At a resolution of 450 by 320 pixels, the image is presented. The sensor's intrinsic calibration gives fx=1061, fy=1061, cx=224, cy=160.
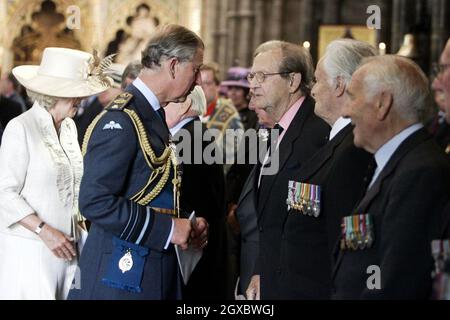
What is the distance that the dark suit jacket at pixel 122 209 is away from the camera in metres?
4.77

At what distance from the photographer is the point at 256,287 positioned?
541 centimetres

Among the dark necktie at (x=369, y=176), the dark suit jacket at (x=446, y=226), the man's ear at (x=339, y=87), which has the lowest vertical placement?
the dark suit jacket at (x=446, y=226)

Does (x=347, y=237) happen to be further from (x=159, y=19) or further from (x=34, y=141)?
(x=159, y=19)

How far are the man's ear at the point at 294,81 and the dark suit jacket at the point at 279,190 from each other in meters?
0.12

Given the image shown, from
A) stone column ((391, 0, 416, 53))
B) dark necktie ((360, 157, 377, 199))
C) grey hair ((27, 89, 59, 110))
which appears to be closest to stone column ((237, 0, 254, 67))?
stone column ((391, 0, 416, 53))

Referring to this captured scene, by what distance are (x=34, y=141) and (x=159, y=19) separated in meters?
25.6

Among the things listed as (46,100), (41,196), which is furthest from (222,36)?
(41,196)

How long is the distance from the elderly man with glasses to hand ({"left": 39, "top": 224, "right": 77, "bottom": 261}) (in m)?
1.10

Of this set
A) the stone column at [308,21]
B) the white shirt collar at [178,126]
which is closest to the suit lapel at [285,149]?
the white shirt collar at [178,126]

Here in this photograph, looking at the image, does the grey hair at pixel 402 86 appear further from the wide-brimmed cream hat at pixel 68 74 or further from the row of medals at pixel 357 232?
the wide-brimmed cream hat at pixel 68 74

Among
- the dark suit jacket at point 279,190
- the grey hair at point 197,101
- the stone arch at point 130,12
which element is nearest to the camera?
the dark suit jacket at point 279,190

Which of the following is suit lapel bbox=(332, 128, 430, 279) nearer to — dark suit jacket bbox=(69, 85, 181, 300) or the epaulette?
dark suit jacket bbox=(69, 85, 181, 300)

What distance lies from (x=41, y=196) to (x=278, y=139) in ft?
4.59

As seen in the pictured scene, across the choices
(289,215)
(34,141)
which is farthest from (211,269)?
(289,215)
